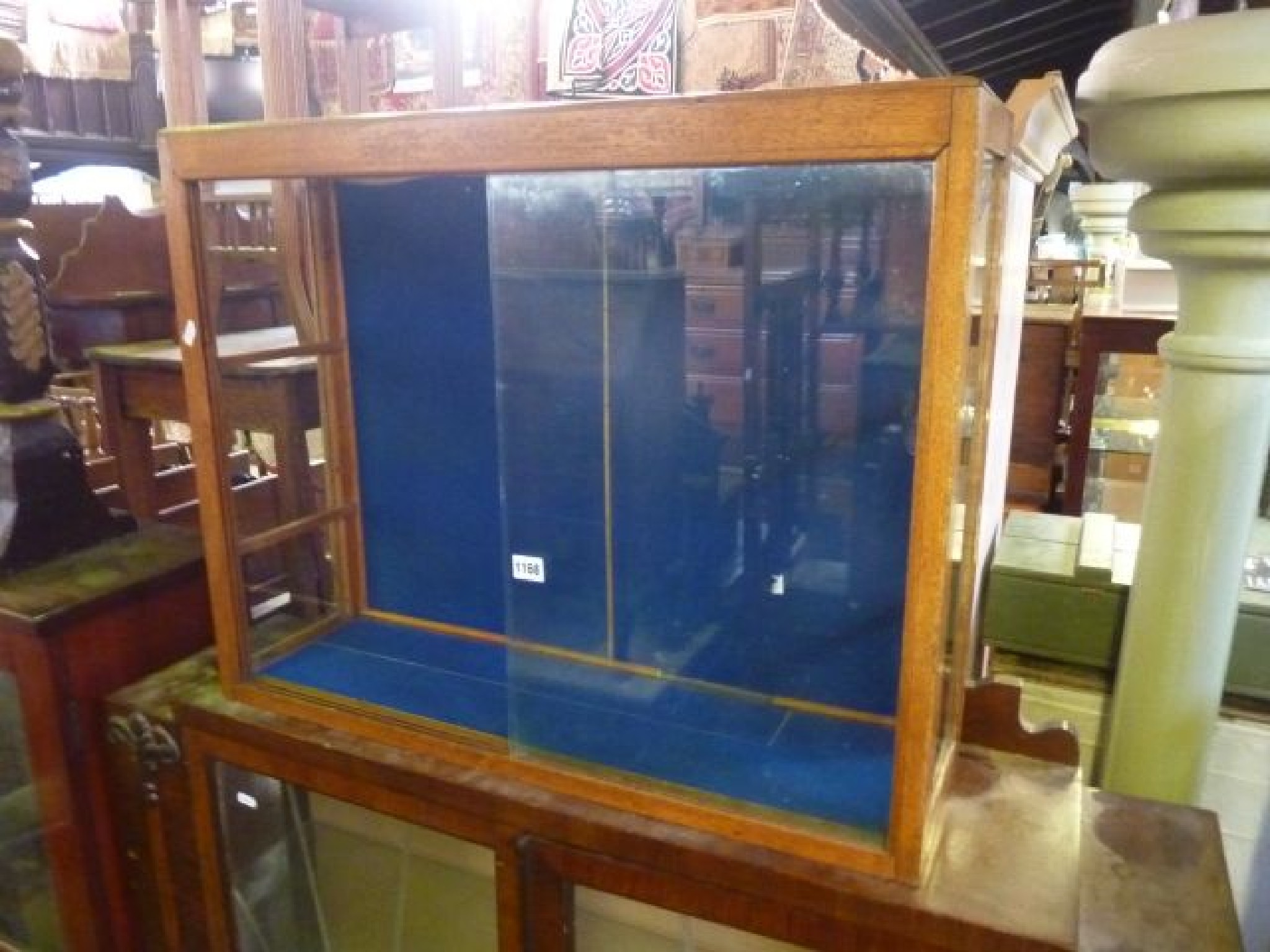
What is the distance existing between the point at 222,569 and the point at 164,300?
941 millimetres

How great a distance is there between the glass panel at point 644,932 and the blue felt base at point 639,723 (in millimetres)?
146

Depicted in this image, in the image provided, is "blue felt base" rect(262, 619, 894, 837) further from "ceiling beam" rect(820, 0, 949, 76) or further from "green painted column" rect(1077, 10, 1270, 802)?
"ceiling beam" rect(820, 0, 949, 76)

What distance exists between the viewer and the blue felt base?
1.06 meters

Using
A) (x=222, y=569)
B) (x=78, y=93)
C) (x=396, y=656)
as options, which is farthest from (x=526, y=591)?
(x=78, y=93)

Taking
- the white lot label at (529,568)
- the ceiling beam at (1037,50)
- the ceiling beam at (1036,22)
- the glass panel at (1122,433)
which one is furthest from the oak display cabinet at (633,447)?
the glass panel at (1122,433)

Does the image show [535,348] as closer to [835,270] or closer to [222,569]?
[835,270]

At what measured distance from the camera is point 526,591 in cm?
126

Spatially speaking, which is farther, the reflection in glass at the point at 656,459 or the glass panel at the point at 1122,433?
the glass panel at the point at 1122,433

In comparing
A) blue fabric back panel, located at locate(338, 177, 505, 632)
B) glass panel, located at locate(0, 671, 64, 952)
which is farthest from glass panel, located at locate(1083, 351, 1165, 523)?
glass panel, located at locate(0, 671, 64, 952)

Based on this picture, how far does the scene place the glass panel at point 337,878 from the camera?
1.27 m

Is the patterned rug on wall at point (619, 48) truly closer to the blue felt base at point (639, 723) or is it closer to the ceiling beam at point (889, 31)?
the ceiling beam at point (889, 31)

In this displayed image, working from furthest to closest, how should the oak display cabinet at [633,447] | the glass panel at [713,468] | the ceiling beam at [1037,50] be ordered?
the ceiling beam at [1037,50] < the glass panel at [713,468] < the oak display cabinet at [633,447]

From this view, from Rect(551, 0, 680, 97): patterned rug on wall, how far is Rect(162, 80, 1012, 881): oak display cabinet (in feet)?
3.46

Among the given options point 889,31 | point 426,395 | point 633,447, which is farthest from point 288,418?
point 889,31
